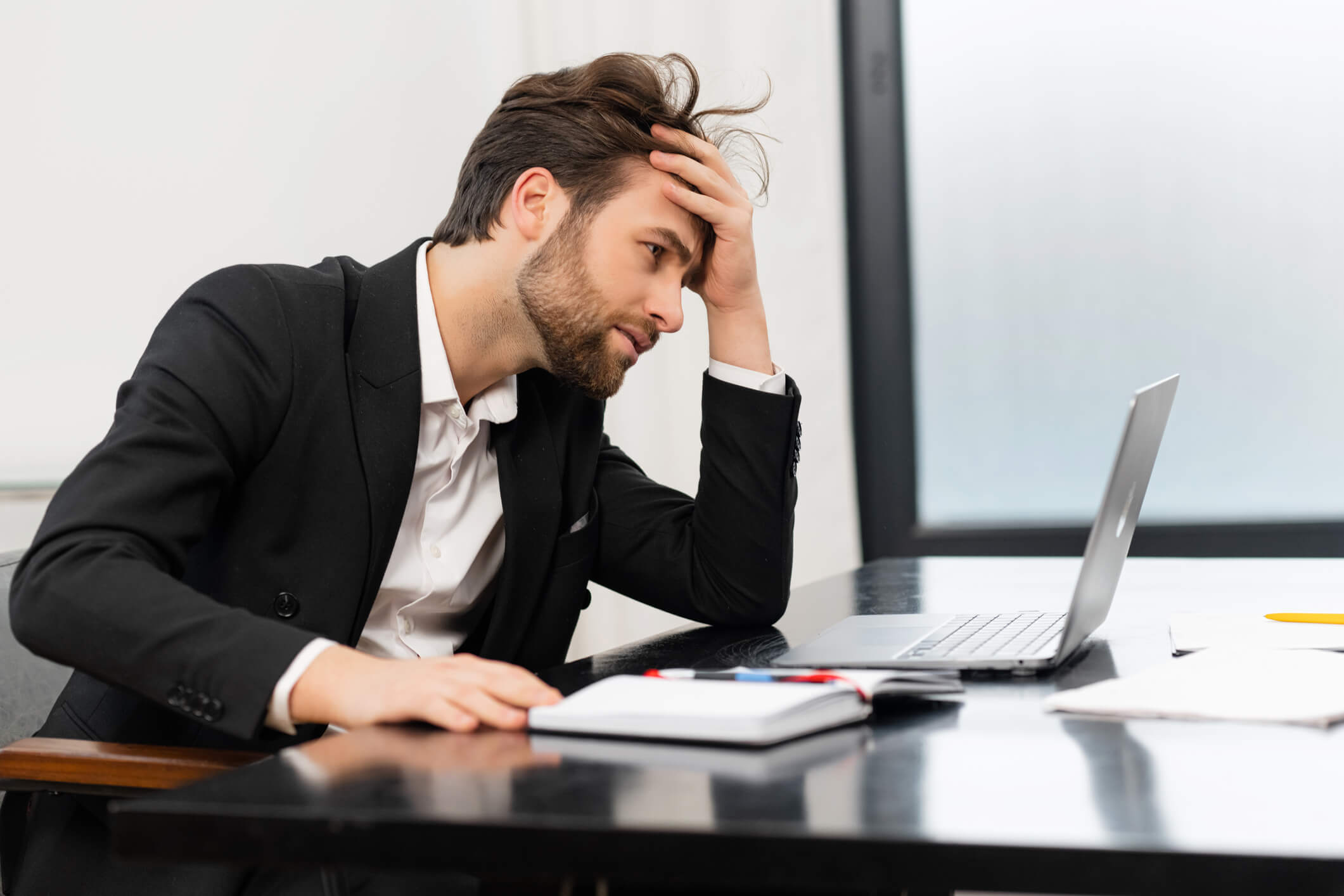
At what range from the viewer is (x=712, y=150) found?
1.50 meters

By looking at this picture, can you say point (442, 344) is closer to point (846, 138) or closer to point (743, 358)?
point (743, 358)

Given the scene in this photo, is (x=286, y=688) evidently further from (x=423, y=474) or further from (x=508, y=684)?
(x=423, y=474)

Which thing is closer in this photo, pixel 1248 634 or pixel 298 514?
pixel 1248 634

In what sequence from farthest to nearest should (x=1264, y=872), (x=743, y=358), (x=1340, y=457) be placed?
(x=1340, y=457) < (x=743, y=358) < (x=1264, y=872)

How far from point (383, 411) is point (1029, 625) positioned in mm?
670

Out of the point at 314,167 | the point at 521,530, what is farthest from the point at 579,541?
the point at 314,167

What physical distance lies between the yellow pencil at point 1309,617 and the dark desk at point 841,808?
0.46m

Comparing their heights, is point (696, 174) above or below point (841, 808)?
above

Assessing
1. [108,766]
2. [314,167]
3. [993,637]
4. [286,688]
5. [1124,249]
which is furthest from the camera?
[1124,249]

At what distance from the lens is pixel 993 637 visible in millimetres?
1101

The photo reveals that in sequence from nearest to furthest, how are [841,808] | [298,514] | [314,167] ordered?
[841,808]
[298,514]
[314,167]

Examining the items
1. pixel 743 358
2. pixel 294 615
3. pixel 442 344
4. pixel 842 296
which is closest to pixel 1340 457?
pixel 842 296

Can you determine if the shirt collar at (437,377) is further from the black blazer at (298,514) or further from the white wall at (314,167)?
the white wall at (314,167)

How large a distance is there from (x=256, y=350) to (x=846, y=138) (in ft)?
6.20
